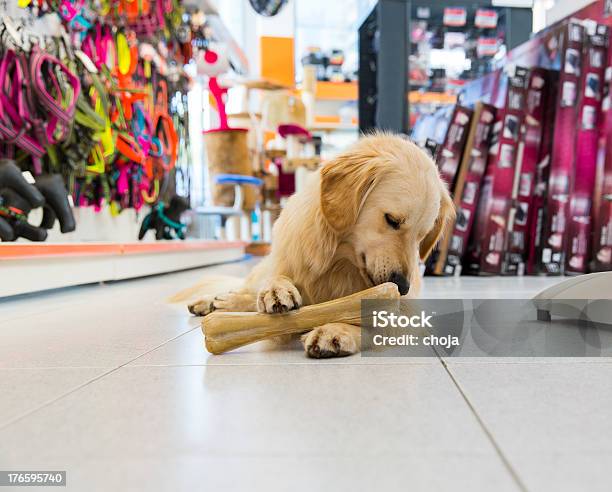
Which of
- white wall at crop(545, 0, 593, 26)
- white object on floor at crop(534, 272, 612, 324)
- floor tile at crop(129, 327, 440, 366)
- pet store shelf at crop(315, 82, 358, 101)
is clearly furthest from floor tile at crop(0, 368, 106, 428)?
pet store shelf at crop(315, 82, 358, 101)

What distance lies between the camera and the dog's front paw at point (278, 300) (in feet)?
3.76

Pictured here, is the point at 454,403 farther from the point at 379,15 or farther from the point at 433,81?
the point at 433,81

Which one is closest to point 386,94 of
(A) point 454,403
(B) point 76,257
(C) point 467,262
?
(C) point 467,262

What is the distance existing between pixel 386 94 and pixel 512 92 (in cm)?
137

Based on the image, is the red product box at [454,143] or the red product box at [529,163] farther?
the red product box at [454,143]

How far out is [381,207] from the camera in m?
1.32

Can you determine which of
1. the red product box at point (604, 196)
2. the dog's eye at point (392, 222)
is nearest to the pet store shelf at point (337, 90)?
the red product box at point (604, 196)

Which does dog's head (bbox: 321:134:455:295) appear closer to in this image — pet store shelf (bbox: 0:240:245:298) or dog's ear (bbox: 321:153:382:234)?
dog's ear (bbox: 321:153:382:234)

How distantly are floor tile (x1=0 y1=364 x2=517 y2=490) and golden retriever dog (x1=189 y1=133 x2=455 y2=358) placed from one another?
0.44 metres

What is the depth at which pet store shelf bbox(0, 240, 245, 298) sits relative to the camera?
2135mm

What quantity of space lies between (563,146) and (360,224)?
8.24ft

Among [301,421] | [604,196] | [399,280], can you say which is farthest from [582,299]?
[604,196]

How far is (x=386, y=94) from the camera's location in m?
4.56

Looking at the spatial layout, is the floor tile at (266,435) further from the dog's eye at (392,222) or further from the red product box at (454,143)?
the red product box at (454,143)
